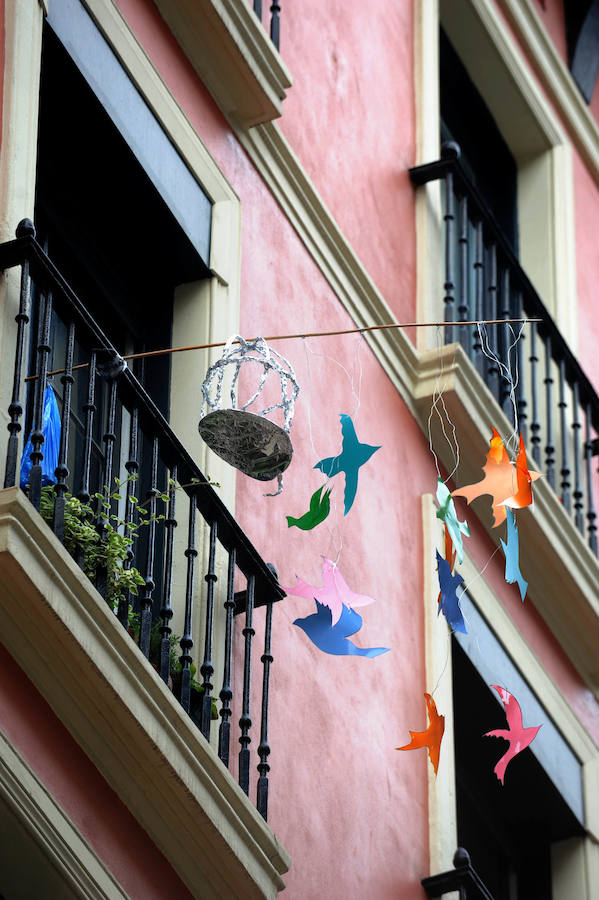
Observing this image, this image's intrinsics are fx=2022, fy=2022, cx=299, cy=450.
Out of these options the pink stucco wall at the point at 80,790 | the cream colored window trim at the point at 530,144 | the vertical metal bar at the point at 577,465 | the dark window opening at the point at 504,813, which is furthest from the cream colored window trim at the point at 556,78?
the pink stucco wall at the point at 80,790

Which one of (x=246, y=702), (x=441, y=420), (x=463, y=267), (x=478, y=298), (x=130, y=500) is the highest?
(x=463, y=267)

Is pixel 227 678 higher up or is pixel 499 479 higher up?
pixel 499 479

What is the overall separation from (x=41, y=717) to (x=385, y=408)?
3.18 metres

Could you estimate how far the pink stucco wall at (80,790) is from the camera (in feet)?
18.8

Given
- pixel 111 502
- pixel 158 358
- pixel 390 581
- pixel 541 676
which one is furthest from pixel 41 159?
pixel 541 676

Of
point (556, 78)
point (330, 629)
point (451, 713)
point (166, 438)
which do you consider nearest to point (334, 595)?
point (330, 629)

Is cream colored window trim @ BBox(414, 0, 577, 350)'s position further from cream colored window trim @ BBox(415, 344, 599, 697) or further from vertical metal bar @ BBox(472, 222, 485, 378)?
cream colored window trim @ BBox(415, 344, 599, 697)

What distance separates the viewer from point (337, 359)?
8.30 meters

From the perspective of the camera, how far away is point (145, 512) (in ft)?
21.8

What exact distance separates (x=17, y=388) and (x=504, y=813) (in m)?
4.30

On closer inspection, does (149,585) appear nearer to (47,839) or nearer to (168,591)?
(168,591)

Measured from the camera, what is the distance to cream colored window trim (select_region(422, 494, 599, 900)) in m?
7.86

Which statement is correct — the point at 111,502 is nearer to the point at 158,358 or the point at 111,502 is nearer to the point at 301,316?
the point at 158,358

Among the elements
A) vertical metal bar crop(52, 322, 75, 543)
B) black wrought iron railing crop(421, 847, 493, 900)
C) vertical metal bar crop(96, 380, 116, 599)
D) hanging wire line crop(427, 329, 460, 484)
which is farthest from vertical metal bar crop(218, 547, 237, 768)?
hanging wire line crop(427, 329, 460, 484)
